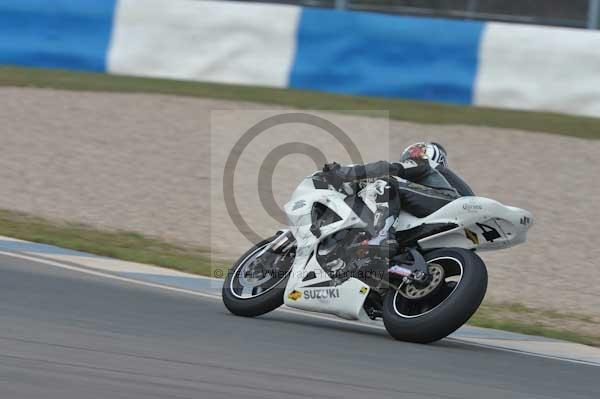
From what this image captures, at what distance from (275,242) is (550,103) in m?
8.02

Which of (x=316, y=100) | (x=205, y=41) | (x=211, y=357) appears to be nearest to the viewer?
(x=211, y=357)

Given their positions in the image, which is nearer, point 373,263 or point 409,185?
point 373,263

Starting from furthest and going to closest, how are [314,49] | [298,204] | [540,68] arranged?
[314,49], [540,68], [298,204]

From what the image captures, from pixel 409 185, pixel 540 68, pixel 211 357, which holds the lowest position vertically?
pixel 211 357

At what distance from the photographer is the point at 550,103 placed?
Answer: 14.6 m

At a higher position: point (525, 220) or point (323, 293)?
point (525, 220)

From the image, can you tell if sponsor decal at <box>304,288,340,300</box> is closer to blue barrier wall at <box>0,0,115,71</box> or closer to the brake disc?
the brake disc

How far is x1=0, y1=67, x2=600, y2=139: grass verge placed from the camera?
14.3m

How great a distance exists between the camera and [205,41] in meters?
16.4

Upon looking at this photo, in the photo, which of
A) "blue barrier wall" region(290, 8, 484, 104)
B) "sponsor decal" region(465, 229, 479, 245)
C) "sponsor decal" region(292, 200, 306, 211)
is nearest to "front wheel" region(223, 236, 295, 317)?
"sponsor decal" region(292, 200, 306, 211)

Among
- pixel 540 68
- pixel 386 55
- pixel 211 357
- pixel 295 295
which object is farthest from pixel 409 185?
pixel 386 55

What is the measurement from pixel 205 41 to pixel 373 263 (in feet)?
32.6

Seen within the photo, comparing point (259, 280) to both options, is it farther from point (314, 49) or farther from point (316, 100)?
point (314, 49)

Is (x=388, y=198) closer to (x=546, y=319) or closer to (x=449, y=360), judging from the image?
(x=449, y=360)
